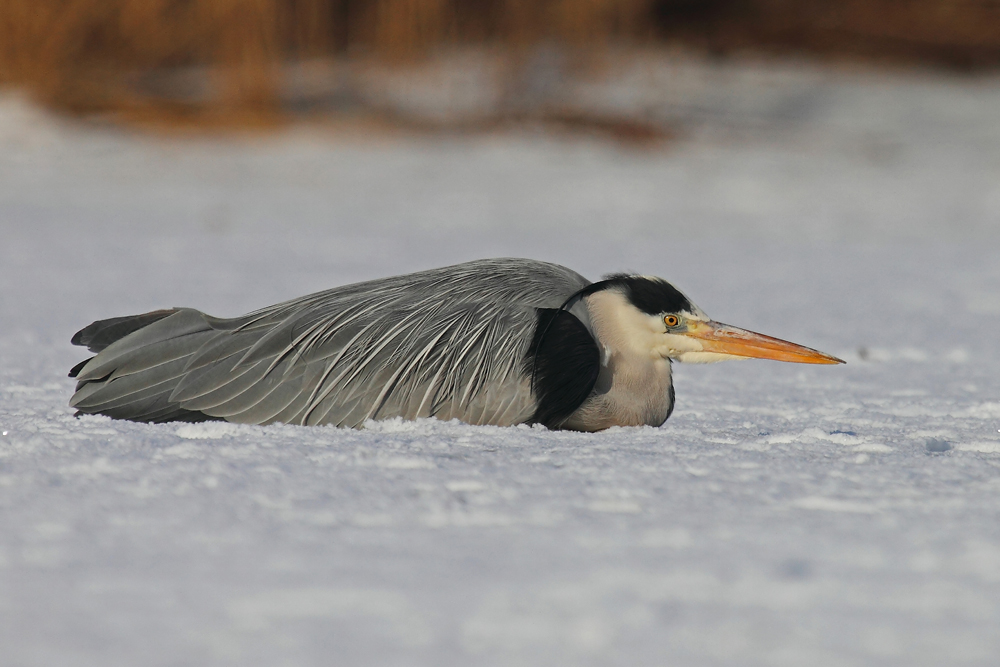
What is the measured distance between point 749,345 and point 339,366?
121cm

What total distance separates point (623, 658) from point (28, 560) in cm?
108

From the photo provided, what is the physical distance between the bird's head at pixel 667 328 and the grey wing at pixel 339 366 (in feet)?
0.68

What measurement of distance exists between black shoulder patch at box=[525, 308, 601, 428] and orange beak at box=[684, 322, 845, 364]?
0.39 m

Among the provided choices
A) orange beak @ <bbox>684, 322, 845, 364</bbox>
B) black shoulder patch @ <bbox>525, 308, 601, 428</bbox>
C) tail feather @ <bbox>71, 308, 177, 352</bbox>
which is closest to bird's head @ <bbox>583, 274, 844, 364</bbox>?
orange beak @ <bbox>684, 322, 845, 364</bbox>

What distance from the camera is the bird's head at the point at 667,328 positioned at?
333 cm

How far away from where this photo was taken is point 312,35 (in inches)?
461

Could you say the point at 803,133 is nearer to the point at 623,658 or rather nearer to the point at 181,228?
the point at 181,228

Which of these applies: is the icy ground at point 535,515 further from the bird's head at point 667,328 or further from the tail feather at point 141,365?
the bird's head at point 667,328

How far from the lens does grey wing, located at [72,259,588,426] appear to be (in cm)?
318

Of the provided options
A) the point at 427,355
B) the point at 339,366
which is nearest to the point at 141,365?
the point at 339,366

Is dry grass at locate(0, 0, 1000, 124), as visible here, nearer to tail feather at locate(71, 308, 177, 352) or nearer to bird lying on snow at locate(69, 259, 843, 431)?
tail feather at locate(71, 308, 177, 352)

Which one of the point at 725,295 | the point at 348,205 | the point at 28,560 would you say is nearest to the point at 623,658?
the point at 28,560

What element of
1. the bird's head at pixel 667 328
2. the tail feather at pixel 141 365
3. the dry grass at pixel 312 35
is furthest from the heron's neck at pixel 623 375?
the dry grass at pixel 312 35

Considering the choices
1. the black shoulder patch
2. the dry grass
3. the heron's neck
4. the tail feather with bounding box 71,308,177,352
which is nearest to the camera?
the black shoulder patch
